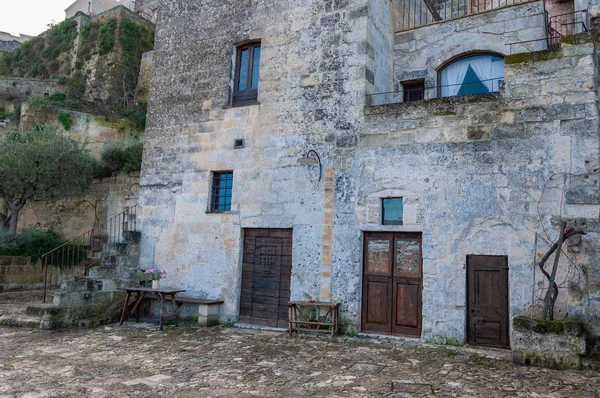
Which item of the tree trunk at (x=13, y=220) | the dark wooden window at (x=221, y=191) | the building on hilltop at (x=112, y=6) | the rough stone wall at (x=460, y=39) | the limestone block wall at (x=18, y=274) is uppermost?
Answer: the building on hilltop at (x=112, y=6)

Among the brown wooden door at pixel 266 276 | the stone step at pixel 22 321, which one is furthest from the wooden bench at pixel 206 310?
the stone step at pixel 22 321

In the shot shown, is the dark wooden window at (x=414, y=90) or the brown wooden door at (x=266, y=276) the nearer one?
the brown wooden door at (x=266, y=276)

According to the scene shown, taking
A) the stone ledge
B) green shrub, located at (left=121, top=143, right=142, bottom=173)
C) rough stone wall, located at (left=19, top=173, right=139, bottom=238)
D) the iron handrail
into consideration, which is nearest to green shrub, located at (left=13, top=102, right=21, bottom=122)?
rough stone wall, located at (left=19, top=173, right=139, bottom=238)

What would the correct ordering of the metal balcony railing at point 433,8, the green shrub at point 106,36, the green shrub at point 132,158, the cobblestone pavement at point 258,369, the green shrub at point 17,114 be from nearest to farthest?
the cobblestone pavement at point 258,369
the metal balcony railing at point 433,8
the green shrub at point 132,158
the green shrub at point 17,114
the green shrub at point 106,36

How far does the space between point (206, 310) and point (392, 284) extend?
11.6ft

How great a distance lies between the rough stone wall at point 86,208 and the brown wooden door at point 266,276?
23.9 feet

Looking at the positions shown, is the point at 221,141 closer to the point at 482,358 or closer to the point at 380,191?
the point at 380,191

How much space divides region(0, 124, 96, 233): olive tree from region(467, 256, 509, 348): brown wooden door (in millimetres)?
12606

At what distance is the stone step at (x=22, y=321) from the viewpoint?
8773 millimetres

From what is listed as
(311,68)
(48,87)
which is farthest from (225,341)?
(48,87)

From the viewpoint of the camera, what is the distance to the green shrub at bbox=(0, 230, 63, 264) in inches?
554

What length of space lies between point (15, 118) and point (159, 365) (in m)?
18.0

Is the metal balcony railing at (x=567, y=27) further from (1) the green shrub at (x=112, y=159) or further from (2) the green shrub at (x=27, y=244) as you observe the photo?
(2) the green shrub at (x=27, y=244)

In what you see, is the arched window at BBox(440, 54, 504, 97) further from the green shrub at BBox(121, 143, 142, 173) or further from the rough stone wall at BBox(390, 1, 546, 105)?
the green shrub at BBox(121, 143, 142, 173)
